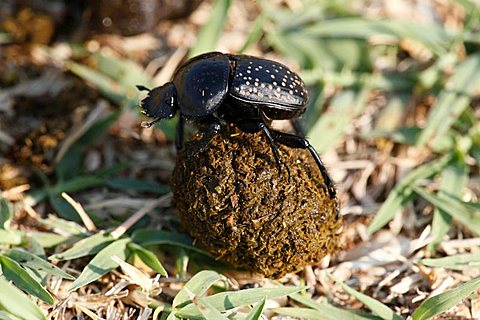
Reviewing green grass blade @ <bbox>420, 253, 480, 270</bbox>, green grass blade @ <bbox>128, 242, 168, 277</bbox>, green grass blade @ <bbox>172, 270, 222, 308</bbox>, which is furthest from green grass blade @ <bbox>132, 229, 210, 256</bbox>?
green grass blade @ <bbox>420, 253, 480, 270</bbox>

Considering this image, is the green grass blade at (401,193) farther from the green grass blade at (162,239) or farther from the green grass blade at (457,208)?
the green grass blade at (162,239)

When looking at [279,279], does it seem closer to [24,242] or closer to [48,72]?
[24,242]

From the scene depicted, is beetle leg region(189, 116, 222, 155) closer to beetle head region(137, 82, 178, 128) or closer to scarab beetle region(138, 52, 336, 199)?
scarab beetle region(138, 52, 336, 199)

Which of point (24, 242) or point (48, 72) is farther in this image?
point (48, 72)

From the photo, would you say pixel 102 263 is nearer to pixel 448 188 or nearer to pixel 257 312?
pixel 257 312

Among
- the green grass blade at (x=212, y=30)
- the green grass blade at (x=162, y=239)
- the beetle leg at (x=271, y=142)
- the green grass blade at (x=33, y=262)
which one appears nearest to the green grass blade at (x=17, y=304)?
the green grass blade at (x=33, y=262)

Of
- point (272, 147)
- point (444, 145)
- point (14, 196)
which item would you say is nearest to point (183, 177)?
point (272, 147)
